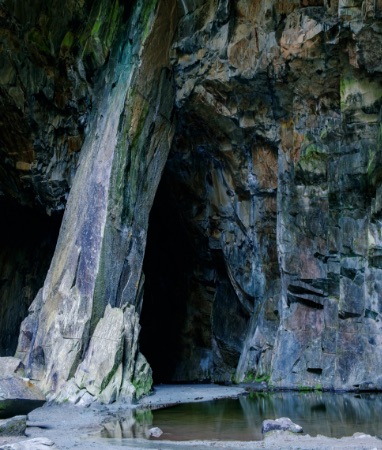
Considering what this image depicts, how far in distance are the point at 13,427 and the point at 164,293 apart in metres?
19.6

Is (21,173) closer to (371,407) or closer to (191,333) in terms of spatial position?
(191,333)

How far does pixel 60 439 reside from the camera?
29.3 feet

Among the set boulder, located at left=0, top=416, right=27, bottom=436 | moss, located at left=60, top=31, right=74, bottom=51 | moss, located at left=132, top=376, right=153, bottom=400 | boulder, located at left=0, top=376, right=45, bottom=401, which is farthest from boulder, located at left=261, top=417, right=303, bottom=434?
moss, located at left=60, top=31, right=74, bottom=51

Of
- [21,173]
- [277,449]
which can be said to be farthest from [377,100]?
[21,173]

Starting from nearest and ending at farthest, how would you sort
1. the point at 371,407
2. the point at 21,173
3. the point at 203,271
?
1. the point at 371,407
2. the point at 21,173
3. the point at 203,271

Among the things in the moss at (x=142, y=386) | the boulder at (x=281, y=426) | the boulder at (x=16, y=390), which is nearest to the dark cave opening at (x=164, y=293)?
the moss at (x=142, y=386)

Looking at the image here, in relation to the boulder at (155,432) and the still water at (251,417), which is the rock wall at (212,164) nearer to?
the still water at (251,417)

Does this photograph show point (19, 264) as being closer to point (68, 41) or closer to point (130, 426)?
point (68, 41)

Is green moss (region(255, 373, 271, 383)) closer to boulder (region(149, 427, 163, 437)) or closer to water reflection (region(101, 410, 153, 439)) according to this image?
water reflection (region(101, 410, 153, 439))

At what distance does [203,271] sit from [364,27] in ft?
42.9

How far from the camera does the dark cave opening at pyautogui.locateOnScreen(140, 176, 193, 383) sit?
26.5 meters

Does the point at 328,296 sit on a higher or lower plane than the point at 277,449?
higher

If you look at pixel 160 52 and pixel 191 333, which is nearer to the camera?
pixel 160 52

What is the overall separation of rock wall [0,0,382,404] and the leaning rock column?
45 millimetres
